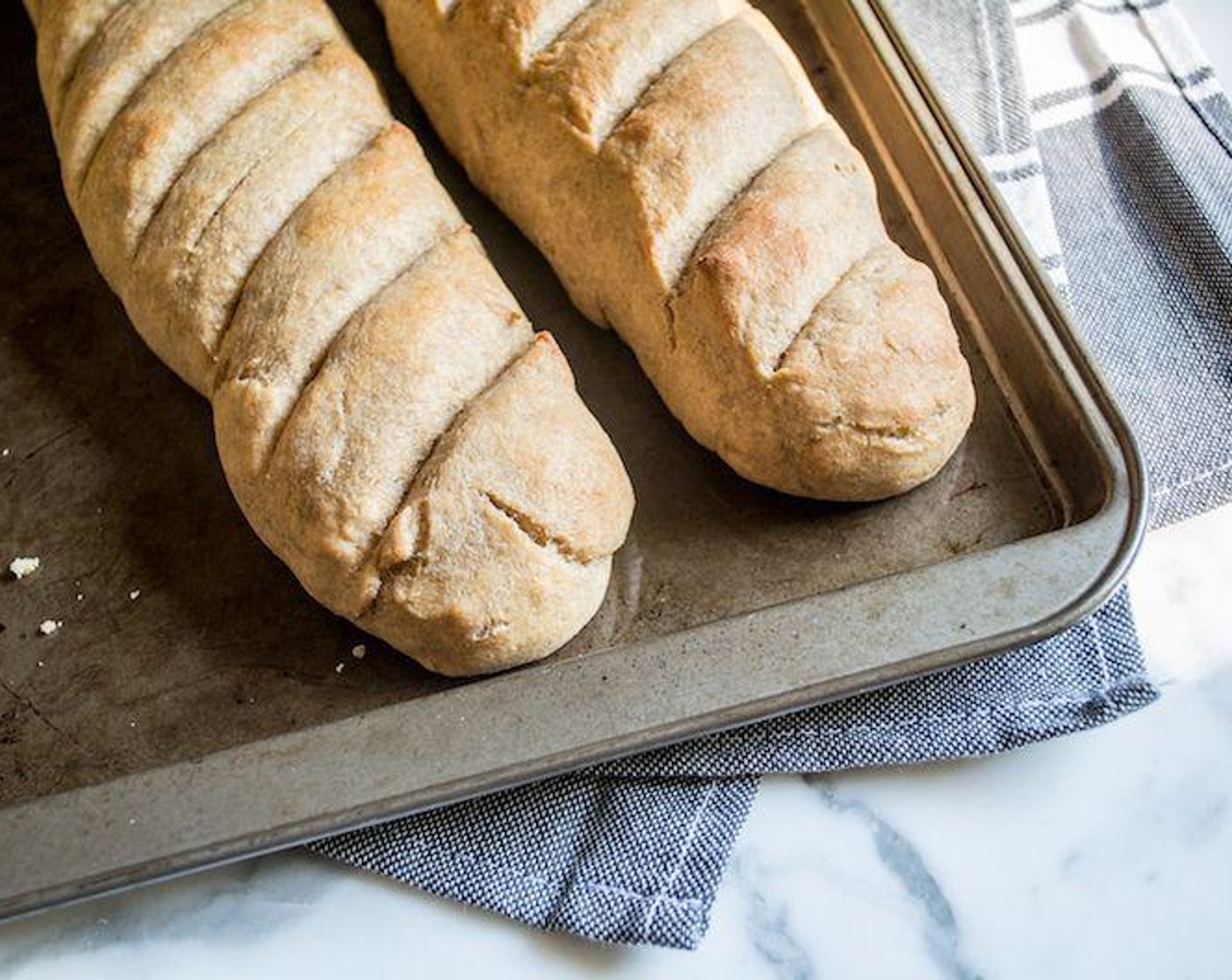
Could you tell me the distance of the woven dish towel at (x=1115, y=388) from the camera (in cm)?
144

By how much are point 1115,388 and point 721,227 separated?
20.7 inches

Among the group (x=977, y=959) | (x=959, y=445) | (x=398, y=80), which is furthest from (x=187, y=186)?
(x=977, y=959)

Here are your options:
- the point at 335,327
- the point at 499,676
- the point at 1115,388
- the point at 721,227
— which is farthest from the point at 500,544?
the point at 1115,388

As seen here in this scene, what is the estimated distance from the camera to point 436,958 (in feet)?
4.73

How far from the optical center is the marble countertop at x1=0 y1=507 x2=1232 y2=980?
144 cm

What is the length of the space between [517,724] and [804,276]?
1.85 feet

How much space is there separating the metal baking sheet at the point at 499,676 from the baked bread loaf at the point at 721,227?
0.08 meters

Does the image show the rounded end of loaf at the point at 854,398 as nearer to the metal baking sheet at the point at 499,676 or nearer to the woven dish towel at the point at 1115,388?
the metal baking sheet at the point at 499,676

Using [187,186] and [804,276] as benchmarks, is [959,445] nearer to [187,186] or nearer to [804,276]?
[804,276]

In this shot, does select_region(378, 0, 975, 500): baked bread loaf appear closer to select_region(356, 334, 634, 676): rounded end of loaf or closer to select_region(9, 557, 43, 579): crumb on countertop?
select_region(356, 334, 634, 676): rounded end of loaf

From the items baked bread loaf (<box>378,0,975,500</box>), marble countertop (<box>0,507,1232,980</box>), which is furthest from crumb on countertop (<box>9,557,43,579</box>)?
baked bread loaf (<box>378,0,975,500</box>)

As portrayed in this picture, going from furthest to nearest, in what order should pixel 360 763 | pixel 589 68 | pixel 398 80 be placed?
pixel 398 80 → pixel 589 68 → pixel 360 763

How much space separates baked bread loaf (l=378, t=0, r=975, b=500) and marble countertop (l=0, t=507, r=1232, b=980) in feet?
1.15

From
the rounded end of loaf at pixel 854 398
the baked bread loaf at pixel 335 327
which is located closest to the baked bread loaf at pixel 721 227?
the rounded end of loaf at pixel 854 398
